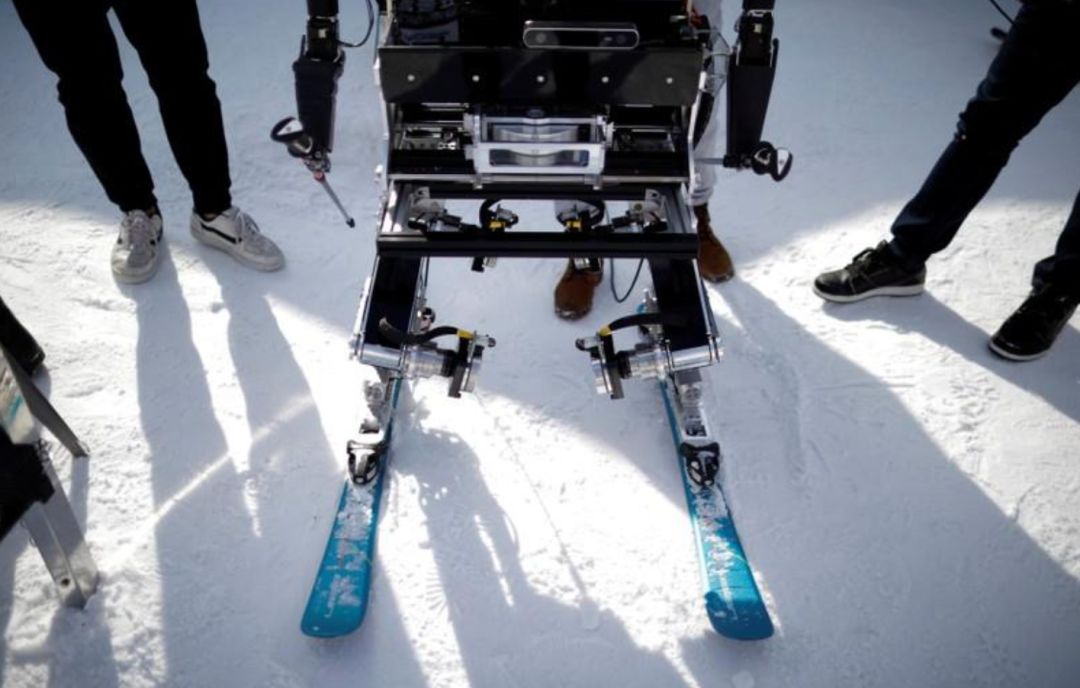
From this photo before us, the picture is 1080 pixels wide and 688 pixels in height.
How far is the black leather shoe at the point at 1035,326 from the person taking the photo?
256cm

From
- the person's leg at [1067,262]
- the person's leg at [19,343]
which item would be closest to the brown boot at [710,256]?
the person's leg at [1067,262]

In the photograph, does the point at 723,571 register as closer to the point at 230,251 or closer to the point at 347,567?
the point at 347,567

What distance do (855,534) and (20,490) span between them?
222cm

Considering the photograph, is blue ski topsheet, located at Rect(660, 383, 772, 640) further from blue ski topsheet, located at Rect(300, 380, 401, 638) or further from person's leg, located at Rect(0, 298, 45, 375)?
person's leg, located at Rect(0, 298, 45, 375)

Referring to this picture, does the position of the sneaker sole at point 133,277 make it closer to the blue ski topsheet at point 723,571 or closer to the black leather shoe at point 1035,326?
the blue ski topsheet at point 723,571

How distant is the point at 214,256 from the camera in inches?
117

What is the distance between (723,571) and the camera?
6.30ft

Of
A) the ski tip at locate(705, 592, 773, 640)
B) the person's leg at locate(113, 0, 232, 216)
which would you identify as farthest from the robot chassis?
the person's leg at locate(113, 0, 232, 216)

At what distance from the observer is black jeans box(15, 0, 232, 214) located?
7.47 feet

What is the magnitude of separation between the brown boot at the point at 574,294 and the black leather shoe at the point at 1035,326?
59.3 inches

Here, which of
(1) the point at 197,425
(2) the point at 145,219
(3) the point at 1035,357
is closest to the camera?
(1) the point at 197,425

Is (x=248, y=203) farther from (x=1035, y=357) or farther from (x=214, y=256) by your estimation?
(x=1035, y=357)

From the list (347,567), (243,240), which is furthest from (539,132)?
(243,240)

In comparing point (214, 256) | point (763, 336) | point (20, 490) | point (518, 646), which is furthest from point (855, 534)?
point (214, 256)
